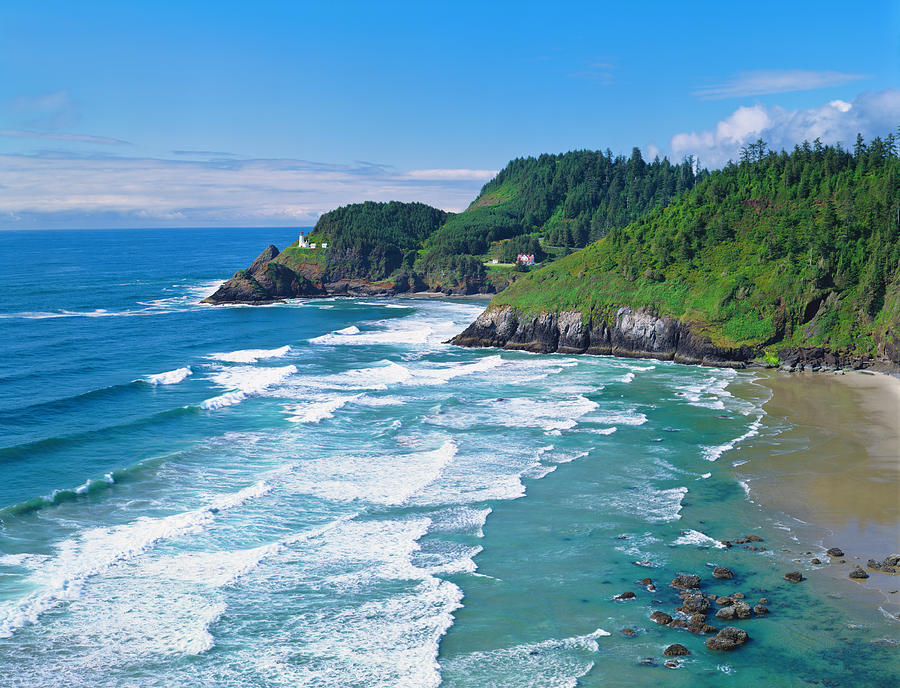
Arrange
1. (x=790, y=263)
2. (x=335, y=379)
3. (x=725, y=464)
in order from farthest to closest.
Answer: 1. (x=790, y=263)
2. (x=335, y=379)
3. (x=725, y=464)

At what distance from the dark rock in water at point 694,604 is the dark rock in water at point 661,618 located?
3.04 feet

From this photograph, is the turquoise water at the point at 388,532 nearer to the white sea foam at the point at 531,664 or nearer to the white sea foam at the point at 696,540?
the white sea foam at the point at 531,664

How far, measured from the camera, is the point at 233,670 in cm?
2448

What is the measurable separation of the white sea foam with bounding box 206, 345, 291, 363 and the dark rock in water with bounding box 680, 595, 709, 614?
2398 inches

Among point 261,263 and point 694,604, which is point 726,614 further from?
point 261,263

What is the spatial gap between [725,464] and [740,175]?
7215cm

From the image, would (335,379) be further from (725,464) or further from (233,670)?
(233,670)

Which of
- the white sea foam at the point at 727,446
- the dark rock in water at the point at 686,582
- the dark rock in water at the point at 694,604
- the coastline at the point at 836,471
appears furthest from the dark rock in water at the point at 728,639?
the white sea foam at the point at 727,446

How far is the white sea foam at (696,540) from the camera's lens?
33106 millimetres

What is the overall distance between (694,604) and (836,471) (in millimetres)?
19601

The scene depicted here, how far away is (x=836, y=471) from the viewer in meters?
41.8

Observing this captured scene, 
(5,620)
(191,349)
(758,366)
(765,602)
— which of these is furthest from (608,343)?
(5,620)

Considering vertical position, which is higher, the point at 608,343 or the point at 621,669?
the point at 608,343

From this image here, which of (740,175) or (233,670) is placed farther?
(740,175)
